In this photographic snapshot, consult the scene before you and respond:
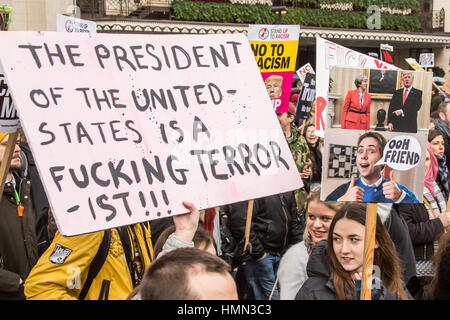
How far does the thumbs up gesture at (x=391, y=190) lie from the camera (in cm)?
304

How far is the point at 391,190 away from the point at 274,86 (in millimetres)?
2538

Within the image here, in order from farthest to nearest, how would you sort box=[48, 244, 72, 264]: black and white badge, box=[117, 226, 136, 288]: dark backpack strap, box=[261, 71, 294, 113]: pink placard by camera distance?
1. box=[261, 71, 294, 113]: pink placard
2. box=[117, 226, 136, 288]: dark backpack strap
3. box=[48, 244, 72, 264]: black and white badge

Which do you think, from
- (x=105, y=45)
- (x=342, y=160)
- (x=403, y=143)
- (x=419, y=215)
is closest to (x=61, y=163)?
(x=105, y=45)

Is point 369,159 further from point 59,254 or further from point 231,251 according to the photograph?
point 231,251

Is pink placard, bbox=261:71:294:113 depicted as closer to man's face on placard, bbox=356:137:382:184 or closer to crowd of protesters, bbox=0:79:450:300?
crowd of protesters, bbox=0:79:450:300

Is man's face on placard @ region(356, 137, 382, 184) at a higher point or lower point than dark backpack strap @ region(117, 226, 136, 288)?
higher

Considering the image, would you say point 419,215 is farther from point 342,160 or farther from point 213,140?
point 213,140

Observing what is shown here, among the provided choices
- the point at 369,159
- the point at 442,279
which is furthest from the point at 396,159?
the point at 442,279

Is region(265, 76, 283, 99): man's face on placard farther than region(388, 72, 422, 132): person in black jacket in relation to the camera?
Yes

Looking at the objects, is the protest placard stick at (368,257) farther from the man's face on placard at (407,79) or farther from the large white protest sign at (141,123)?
the man's face on placard at (407,79)

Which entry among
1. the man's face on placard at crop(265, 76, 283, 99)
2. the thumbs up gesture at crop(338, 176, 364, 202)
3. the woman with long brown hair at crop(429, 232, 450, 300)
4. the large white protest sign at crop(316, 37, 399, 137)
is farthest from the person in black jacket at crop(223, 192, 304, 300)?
the woman with long brown hair at crop(429, 232, 450, 300)

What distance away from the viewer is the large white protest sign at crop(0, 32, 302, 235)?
2385mm

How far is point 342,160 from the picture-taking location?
301 cm
